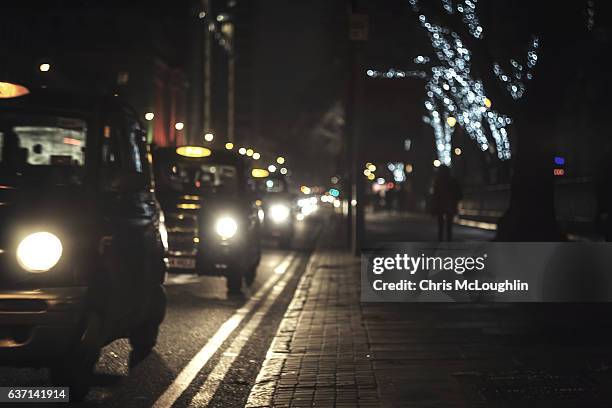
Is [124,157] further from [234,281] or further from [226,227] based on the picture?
[234,281]

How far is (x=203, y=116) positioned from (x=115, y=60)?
23.3 metres

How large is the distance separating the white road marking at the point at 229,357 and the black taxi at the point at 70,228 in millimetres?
788

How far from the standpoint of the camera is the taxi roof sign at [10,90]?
7488 millimetres

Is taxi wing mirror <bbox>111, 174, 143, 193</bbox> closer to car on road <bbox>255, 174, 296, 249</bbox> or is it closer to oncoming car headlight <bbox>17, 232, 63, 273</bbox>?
oncoming car headlight <bbox>17, 232, 63, 273</bbox>

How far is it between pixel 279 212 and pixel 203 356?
1869cm

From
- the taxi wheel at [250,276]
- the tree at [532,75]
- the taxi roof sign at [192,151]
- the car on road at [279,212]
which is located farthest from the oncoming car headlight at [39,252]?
the car on road at [279,212]

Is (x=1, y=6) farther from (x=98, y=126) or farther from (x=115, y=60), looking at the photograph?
(x=98, y=126)

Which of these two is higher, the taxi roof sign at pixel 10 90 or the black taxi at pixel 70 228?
the taxi roof sign at pixel 10 90

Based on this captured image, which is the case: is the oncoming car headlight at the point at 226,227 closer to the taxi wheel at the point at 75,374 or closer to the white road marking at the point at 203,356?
the white road marking at the point at 203,356

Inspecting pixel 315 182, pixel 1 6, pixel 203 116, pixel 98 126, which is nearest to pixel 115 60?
pixel 1 6

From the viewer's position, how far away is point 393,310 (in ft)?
40.7

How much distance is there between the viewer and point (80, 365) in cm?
671

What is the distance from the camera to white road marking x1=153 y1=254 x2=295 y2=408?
7203 mm

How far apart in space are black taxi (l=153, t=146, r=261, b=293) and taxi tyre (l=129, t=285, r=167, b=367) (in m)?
5.14
